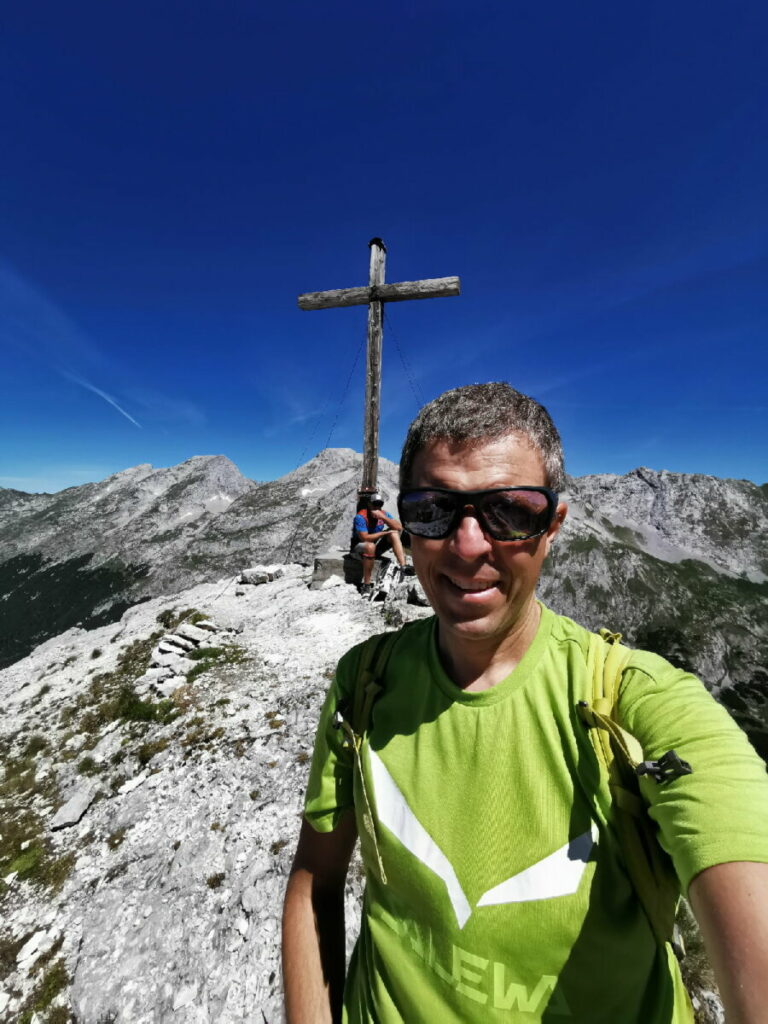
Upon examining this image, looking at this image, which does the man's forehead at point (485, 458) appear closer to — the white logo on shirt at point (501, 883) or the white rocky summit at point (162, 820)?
the white logo on shirt at point (501, 883)

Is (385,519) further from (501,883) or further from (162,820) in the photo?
(501,883)

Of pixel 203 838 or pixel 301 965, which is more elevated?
pixel 301 965

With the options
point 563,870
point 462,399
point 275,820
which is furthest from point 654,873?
point 275,820

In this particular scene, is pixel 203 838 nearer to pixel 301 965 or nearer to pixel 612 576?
pixel 301 965

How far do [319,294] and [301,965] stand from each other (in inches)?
519

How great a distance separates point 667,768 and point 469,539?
4.54 feet

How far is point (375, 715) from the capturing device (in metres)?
2.79

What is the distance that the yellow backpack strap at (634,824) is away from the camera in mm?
1934

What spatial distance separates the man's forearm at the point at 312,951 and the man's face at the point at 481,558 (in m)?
2.19

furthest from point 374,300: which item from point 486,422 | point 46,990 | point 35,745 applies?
point 46,990

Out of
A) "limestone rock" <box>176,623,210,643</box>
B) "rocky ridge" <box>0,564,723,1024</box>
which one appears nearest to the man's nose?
"rocky ridge" <box>0,564,723,1024</box>

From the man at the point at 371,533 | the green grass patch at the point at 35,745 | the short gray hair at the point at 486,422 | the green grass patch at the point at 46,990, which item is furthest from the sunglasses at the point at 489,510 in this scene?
the green grass patch at the point at 35,745

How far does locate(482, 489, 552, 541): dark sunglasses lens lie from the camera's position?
250 centimetres

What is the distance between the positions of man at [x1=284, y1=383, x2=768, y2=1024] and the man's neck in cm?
1
